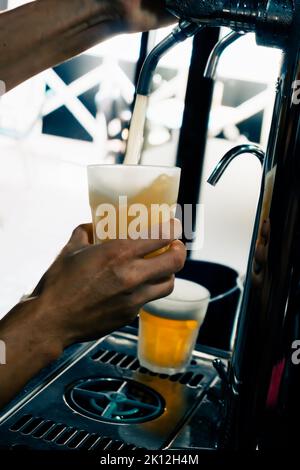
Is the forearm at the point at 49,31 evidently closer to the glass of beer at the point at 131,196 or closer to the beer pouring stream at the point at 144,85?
the beer pouring stream at the point at 144,85

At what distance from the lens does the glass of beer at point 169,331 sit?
1142 millimetres

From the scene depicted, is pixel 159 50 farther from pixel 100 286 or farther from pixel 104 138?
pixel 104 138

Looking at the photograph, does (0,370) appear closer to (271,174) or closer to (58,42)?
(271,174)

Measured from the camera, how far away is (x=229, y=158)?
2.89 ft

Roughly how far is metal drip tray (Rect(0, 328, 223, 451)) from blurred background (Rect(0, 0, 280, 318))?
621mm

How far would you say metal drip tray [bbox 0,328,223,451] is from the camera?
88cm

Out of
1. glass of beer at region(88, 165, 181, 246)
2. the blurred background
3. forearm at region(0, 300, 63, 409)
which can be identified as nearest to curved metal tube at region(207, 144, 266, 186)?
glass of beer at region(88, 165, 181, 246)

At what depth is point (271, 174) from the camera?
795 mm

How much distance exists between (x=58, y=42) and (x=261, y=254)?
2.26 ft

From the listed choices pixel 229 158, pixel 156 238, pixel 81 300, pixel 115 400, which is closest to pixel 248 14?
pixel 229 158

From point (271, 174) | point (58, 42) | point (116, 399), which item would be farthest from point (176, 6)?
point (116, 399)

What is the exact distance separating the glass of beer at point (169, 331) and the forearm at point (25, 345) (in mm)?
414

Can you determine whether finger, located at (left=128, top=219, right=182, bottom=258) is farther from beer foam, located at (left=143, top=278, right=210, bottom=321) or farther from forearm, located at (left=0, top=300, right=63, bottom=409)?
beer foam, located at (left=143, top=278, right=210, bottom=321)

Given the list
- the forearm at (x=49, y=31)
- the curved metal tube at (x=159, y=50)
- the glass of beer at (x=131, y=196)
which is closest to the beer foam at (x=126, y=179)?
the glass of beer at (x=131, y=196)
